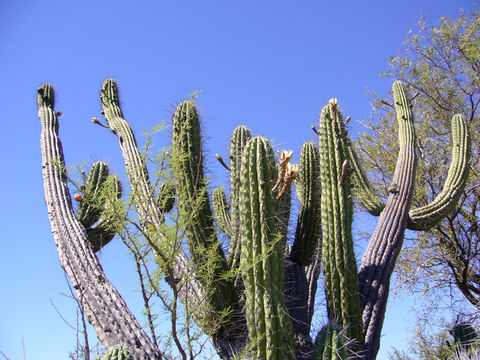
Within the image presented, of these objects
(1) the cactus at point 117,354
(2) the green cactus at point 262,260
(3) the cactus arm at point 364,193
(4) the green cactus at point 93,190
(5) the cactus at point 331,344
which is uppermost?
(4) the green cactus at point 93,190

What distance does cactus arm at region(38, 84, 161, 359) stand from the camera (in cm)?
284

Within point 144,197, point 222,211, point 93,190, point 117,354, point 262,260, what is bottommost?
point 117,354

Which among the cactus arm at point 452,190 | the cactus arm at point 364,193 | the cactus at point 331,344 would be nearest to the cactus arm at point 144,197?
the cactus at point 331,344

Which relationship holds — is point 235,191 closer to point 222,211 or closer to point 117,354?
point 222,211

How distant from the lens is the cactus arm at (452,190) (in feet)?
13.1

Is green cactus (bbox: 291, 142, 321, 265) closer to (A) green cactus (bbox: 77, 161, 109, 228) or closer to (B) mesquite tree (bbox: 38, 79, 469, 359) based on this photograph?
(B) mesquite tree (bbox: 38, 79, 469, 359)

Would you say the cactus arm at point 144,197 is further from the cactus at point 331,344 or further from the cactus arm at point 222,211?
the cactus at point 331,344

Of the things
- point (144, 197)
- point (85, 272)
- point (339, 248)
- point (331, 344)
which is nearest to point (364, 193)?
point (339, 248)

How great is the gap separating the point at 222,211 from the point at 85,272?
1.11m

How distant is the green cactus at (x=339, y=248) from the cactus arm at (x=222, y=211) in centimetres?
73

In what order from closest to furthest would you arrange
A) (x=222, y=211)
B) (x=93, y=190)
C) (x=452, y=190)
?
(x=222, y=211) → (x=452, y=190) → (x=93, y=190)

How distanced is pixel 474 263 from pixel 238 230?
5213mm

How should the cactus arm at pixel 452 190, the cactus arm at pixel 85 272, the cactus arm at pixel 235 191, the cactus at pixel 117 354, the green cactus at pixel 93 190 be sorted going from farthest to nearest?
the green cactus at pixel 93 190 < the cactus arm at pixel 452 190 < the cactus arm at pixel 235 191 < the cactus arm at pixel 85 272 < the cactus at pixel 117 354

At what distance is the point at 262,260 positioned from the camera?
8.73 feet
